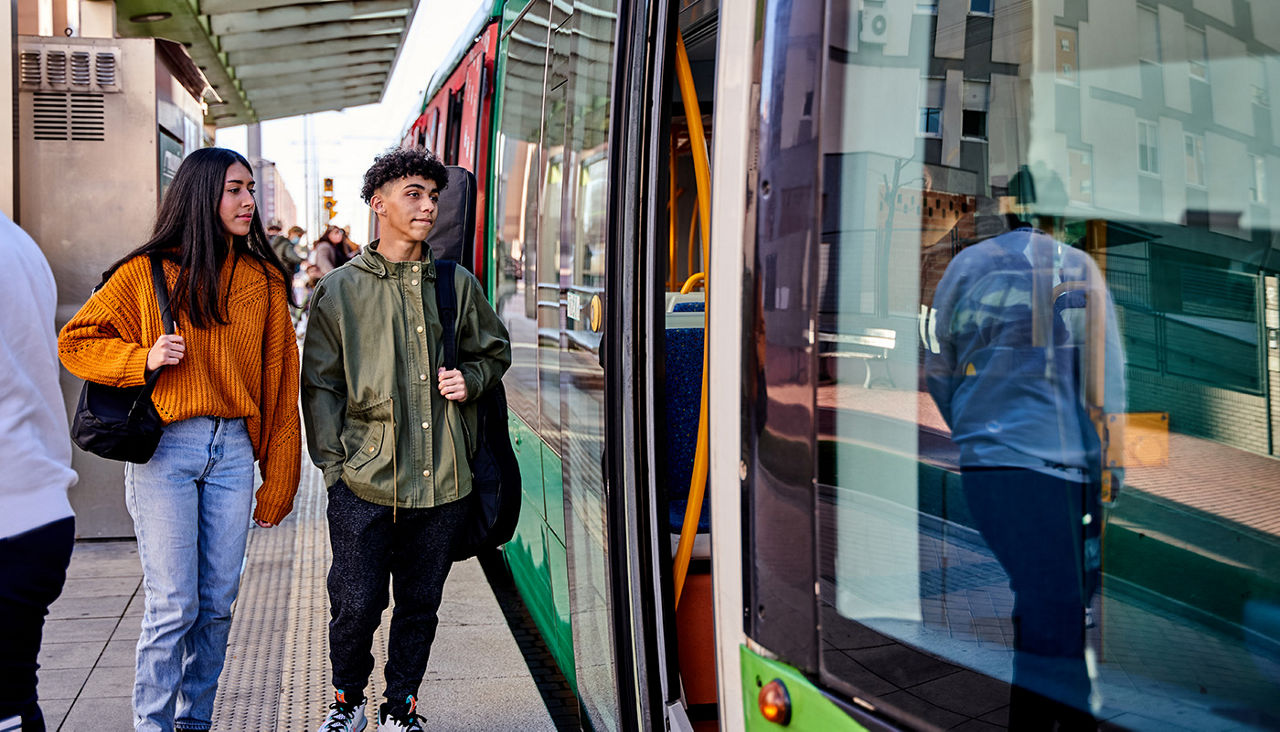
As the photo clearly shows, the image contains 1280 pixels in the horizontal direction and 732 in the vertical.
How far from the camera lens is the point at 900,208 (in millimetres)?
2045

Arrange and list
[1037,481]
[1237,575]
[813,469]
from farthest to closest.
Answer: [1237,575] → [1037,481] → [813,469]

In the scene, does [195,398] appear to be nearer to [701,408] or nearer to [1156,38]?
[701,408]

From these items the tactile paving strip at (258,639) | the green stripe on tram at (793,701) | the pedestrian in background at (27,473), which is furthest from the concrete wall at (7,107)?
the green stripe on tram at (793,701)

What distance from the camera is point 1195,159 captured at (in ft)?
7.86

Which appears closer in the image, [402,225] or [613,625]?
[613,625]

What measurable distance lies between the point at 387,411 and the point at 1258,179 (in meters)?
2.36

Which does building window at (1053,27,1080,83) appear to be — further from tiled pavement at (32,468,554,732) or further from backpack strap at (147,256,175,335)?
tiled pavement at (32,468,554,732)

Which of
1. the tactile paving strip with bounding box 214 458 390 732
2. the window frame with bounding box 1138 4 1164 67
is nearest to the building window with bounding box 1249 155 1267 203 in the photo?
the window frame with bounding box 1138 4 1164 67

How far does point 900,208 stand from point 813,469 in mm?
500

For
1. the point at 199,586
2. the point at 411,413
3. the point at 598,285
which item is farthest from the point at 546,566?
the point at 598,285

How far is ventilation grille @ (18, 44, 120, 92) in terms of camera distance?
6492 mm

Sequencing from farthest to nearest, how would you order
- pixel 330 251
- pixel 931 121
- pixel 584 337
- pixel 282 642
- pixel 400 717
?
pixel 330 251 → pixel 282 642 → pixel 400 717 → pixel 584 337 → pixel 931 121

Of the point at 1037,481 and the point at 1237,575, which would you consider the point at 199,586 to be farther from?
the point at 1237,575

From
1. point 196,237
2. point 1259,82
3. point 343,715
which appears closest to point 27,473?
point 196,237
